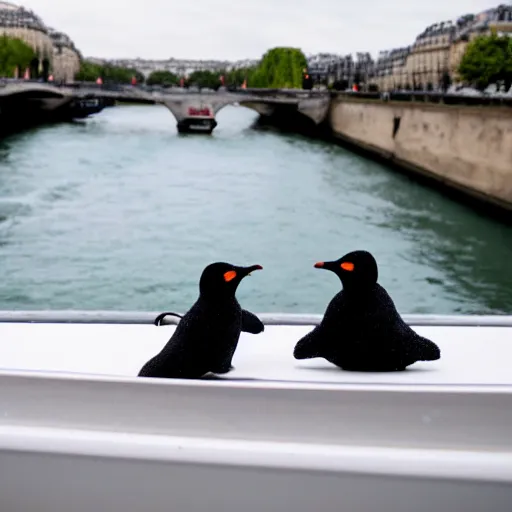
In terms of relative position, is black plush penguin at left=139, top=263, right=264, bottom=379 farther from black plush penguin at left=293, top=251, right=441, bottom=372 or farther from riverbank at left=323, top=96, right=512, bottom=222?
riverbank at left=323, top=96, right=512, bottom=222

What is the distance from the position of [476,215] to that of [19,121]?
25.5 feet

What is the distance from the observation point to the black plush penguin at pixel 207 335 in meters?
0.52

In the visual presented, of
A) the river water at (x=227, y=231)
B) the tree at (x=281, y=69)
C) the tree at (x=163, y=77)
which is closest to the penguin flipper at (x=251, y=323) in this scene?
the river water at (x=227, y=231)

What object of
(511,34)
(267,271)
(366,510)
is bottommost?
(267,271)

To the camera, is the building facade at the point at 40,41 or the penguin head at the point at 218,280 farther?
the building facade at the point at 40,41

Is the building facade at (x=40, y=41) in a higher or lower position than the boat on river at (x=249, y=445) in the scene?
higher

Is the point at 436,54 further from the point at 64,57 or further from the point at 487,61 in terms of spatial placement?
the point at 64,57

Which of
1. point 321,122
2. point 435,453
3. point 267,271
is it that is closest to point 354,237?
point 267,271

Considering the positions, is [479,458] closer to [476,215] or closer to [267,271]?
[267,271]

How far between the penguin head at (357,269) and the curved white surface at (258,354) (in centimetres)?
7

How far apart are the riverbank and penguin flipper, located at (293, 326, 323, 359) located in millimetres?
3915

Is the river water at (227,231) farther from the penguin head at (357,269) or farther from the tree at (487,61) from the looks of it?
the penguin head at (357,269)

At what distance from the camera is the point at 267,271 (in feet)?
11.9

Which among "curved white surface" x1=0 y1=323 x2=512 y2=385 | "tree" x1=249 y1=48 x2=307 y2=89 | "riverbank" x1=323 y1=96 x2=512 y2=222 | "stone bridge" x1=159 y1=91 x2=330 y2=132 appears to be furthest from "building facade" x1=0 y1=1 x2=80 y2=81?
"curved white surface" x1=0 y1=323 x2=512 y2=385
